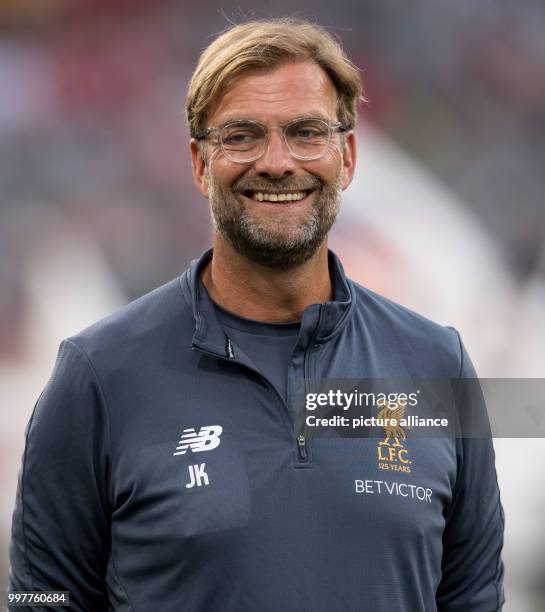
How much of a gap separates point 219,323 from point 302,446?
227 millimetres

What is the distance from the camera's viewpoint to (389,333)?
5.25 ft

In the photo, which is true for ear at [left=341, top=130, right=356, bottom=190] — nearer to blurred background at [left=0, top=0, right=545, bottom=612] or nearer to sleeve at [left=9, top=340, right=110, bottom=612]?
sleeve at [left=9, top=340, right=110, bottom=612]

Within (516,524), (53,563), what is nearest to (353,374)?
(53,563)

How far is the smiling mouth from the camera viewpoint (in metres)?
1.50

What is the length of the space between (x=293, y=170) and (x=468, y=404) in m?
0.46

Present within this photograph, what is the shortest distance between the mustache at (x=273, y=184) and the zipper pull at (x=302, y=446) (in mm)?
349

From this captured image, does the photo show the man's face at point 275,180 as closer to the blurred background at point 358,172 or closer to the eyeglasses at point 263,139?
the eyeglasses at point 263,139

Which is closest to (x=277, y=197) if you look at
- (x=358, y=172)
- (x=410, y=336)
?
(x=410, y=336)

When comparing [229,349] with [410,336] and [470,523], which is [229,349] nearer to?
[410,336]

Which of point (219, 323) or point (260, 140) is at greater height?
point (260, 140)

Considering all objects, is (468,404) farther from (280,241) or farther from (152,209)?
(152,209)

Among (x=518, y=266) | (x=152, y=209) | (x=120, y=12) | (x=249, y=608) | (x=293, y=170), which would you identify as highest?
(x=120, y=12)

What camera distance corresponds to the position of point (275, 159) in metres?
1.49

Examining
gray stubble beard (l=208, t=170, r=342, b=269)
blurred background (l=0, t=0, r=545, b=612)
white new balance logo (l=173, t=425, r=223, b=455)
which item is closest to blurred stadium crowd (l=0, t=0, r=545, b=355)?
blurred background (l=0, t=0, r=545, b=612)
